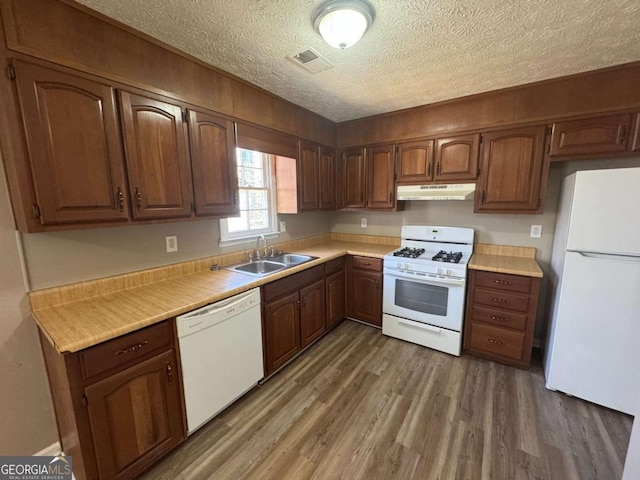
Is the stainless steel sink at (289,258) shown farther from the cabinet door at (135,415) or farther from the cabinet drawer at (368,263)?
the cabinet door at (135,415)

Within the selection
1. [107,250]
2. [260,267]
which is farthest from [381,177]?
[107,250]

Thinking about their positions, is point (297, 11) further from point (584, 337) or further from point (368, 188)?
point (584, 337)

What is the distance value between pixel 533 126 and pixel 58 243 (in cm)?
354

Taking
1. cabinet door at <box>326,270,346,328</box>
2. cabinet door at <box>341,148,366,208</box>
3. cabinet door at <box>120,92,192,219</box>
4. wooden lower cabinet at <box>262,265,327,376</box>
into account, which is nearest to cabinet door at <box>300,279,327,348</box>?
wooden lower cabinet at <box>262,265,327,376</box>

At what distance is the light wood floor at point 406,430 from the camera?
4.92 feet

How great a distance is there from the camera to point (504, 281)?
7.56 feet

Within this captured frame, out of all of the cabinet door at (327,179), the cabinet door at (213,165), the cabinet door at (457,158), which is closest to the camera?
the cabinet door at (213,165)

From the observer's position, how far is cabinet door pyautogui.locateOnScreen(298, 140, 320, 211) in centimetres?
278

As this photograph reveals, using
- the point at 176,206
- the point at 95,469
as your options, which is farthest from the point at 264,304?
the point at 95,469

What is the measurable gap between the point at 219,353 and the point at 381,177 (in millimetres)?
2421

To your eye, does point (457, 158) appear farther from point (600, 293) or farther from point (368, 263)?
point (600, 293)

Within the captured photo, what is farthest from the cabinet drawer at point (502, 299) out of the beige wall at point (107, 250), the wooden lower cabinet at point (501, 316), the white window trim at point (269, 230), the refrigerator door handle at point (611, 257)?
the beige wall at point (107, 250)

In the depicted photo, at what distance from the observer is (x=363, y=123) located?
123 inches

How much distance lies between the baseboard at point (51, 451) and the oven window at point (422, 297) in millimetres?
2737
